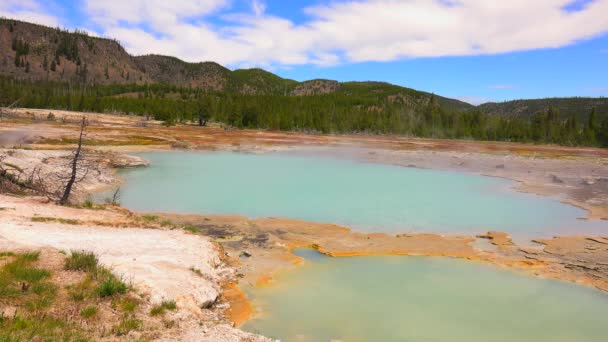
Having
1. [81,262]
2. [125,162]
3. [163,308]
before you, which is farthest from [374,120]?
[163,308]

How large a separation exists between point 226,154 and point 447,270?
115 ft

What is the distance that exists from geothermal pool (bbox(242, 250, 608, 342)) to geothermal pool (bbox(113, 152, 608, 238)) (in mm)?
4641

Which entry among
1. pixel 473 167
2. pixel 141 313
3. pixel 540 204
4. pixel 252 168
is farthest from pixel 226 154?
pixel 141 313

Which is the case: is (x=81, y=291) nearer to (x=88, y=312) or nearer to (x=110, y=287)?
(x=110, y=287)

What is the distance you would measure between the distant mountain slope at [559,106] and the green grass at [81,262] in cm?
15808

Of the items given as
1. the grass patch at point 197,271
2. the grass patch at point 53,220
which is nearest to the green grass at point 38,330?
the grass patch at point 197,271

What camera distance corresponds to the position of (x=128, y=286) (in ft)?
25.2

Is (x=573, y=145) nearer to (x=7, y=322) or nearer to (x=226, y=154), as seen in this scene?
(x=226, y=154)

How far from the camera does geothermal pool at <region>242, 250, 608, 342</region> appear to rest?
8414 millimetres

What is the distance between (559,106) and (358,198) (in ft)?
549

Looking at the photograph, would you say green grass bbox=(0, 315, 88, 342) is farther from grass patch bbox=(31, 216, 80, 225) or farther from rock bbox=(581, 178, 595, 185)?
rock bbox=(581, 178, 595, 185)

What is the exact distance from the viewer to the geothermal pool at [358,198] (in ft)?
57.2

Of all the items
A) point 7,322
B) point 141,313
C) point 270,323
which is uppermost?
point 7,322

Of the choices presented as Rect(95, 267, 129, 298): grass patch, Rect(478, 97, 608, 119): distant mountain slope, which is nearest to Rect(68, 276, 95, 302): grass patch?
Rect(95, 267, 129, 298): grass patch
